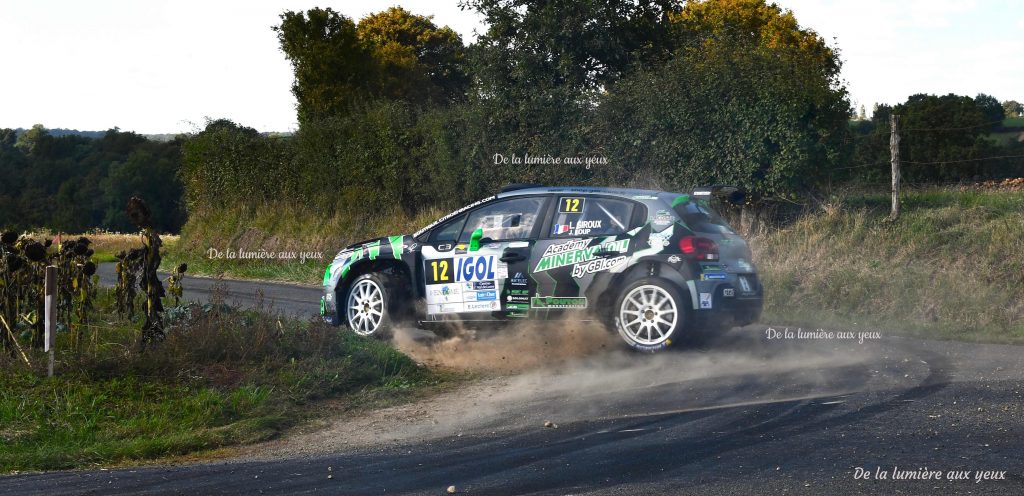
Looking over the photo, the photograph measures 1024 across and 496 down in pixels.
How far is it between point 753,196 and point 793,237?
1.12m

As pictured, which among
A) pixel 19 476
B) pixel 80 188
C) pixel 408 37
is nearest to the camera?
pixel 19 476

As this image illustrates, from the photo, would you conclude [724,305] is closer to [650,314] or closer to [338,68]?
[650,314]

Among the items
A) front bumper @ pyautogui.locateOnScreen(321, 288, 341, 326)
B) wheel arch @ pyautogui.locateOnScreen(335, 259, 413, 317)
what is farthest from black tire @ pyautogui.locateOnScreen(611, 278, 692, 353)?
front bumper @ pyautogui.locateOnScreen(321, 288, 341, 326)

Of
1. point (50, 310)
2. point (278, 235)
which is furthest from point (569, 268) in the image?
point (278, 235)

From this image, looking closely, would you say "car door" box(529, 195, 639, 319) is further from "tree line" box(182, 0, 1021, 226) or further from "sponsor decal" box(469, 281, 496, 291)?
"tree line" box(182, 0, 1021, 226)

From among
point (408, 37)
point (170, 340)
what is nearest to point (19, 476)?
point (170, 340)

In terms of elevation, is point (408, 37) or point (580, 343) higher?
point (408, 37)

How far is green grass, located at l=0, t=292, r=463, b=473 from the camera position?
24.8 ft

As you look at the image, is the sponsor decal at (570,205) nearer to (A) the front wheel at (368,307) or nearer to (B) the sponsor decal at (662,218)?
(B) the sponsor decal at (662,218)

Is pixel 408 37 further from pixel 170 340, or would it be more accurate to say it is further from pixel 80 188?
pixel 170 340

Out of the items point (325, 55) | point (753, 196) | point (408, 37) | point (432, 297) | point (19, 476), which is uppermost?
point (408, 37)

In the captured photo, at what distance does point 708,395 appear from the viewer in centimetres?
846

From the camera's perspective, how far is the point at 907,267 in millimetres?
14844

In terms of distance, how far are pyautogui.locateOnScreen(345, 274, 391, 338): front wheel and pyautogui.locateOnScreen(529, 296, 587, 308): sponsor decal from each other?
1.74 m
